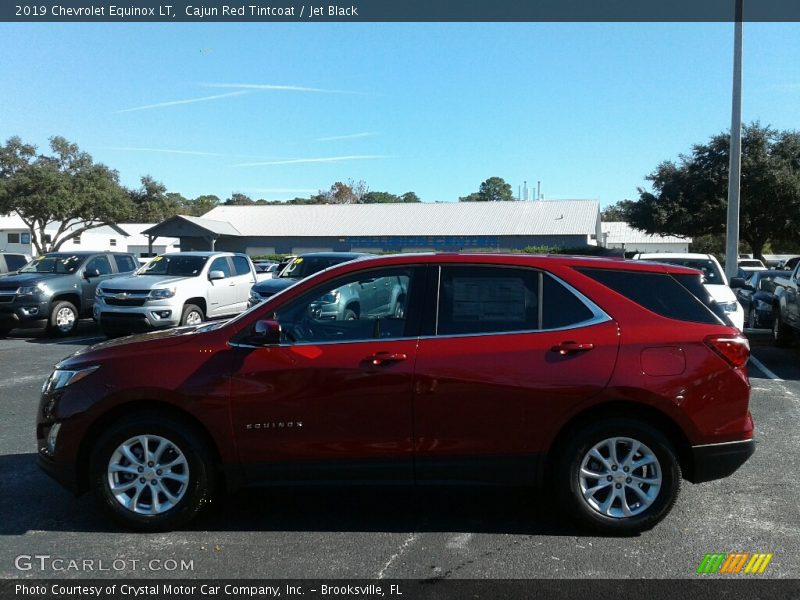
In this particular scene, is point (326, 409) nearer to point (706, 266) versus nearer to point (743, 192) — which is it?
point (706, 266)

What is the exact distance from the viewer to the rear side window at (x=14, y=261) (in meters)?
21.5

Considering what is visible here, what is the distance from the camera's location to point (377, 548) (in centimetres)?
446

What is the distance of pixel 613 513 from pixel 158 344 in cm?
311

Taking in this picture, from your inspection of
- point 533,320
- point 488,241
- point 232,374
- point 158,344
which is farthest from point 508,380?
point 488,241

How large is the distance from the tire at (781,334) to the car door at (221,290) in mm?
10441

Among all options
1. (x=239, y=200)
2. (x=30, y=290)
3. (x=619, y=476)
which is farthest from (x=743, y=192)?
(x=239, y=200)

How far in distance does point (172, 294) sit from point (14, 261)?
11.0 m

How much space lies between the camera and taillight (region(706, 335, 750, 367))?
4625 mm

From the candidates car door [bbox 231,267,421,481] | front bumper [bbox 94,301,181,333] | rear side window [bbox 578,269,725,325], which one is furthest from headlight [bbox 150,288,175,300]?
rear side window [bbox 578,269,725,325]

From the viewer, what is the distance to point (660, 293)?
480 cm

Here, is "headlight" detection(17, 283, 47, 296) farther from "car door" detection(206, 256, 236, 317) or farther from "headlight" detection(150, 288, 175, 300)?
"car door" detection(206, 256, 236, 317)

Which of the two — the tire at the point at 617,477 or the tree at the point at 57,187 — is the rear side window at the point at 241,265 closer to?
the tire at the point at 617,477

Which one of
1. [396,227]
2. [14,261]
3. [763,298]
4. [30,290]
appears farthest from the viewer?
[396,227]

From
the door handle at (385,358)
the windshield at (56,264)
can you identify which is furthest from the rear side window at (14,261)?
the door handle at (385,358)
